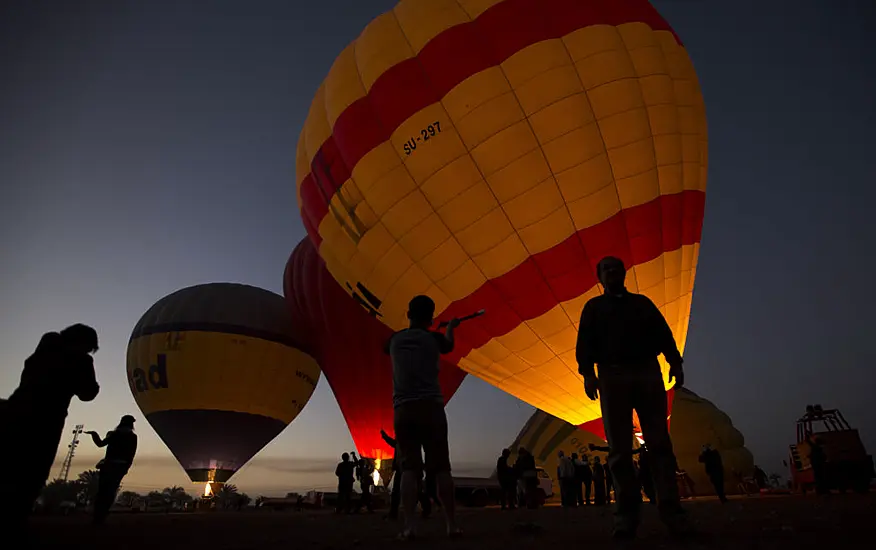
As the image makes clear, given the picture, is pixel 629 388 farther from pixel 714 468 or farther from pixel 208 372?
pixel 208 372

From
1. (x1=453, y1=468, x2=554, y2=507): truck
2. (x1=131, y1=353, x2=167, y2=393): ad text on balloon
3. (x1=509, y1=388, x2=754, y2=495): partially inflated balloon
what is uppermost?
(x1=131, y1=353, x2=167, y2=393): ad text on balloon

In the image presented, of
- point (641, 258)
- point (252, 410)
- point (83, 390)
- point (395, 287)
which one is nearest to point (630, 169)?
point (641, 258)

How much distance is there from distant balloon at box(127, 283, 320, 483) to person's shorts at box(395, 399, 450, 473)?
19330mm

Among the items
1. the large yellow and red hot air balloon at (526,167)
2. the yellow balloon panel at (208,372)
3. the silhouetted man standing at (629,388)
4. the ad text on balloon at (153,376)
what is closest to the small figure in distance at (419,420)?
the silhouetted man standing at (629,388)

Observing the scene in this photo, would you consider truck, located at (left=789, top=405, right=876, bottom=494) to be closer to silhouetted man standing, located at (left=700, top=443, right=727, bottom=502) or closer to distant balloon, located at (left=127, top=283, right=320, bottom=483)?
silhouetted man standing, located at (left=700, top=443, right=727, bottom=502)

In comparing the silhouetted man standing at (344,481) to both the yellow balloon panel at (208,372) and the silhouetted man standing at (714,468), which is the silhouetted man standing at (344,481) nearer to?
the silhouetted man standing at (714,468)

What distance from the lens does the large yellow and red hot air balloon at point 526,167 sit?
9906mm

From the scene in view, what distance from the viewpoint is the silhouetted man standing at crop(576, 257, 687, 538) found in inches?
130

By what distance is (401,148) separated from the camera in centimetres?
1042

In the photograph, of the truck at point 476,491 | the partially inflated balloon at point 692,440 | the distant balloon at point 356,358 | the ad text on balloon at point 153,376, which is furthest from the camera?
the partially inflated balloon at point 692,440

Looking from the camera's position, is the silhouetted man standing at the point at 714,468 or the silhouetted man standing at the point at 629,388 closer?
the silhouetted man standing at the point at 629,388

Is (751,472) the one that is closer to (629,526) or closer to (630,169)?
(630,169)

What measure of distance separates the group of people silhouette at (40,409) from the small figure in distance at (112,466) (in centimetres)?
385

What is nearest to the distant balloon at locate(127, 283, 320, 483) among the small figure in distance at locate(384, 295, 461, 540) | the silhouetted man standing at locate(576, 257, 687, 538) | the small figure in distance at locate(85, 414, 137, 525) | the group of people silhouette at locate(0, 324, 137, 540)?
the small figure in distance at locate(85, 414, 137, 525)
